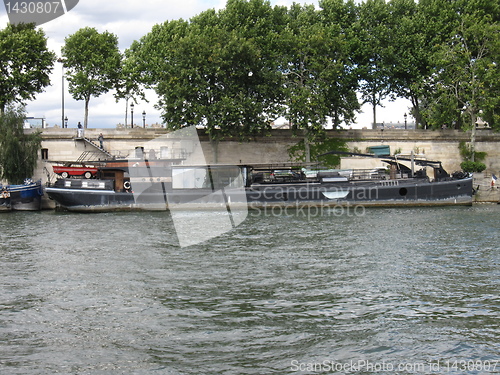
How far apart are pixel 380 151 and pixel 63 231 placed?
33.2 metres

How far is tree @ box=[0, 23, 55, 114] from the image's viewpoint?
5169cm

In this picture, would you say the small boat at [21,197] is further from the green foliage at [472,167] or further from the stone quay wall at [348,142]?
the green foliage at [472,167]

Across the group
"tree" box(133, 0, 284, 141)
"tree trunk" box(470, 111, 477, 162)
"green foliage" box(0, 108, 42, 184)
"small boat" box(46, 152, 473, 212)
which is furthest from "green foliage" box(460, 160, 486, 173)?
"green foliage" box(0, 108, 42, 184)

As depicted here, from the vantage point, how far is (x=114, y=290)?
1747 cm

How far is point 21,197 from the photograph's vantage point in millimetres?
41469

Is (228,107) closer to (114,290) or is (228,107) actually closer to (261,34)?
(261,34)

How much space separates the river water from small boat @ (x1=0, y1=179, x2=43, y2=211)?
14.2 m

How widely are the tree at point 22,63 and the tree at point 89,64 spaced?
203cm

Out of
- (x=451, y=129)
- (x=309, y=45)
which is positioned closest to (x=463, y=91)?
(x=451, y=129)

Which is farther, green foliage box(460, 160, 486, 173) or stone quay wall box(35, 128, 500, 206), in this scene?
stone quay wall box(35, 128, 500, 206)

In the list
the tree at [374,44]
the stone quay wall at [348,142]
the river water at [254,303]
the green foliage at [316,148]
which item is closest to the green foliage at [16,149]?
the stone quay wall at [348,142]

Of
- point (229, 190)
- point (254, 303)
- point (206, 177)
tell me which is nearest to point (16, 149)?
point (206, 177)

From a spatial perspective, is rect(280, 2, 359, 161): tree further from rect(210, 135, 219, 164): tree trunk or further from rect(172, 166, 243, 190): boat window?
rect(172, 166, 243, 190): boat window

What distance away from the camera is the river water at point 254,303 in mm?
12062
